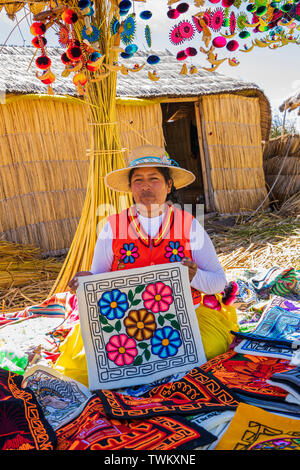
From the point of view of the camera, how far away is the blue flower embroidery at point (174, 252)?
2.21 metres

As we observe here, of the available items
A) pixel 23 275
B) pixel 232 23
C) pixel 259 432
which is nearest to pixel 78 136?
pixel 23 275

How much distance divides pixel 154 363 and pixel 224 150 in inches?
204

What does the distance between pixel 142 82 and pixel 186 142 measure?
9.02 ft

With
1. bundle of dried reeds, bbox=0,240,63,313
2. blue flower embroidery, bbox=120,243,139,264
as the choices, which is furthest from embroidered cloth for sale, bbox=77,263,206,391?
bundle of dried reeds, bbox=0,240,63,313

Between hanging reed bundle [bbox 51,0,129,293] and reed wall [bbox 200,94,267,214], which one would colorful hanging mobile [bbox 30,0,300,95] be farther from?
reed wall [bbox 200,94,267,214]

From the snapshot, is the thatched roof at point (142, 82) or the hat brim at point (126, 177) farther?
the thatched roof at point (142, 82)

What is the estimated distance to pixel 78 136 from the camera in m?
5.35

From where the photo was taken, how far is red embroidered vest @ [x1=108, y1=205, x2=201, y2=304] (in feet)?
7.27

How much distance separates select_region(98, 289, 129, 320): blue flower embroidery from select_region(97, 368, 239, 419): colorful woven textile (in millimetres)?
372

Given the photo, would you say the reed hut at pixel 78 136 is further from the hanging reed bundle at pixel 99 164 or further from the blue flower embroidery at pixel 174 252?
the blue flower embroidery at pixel 174 252

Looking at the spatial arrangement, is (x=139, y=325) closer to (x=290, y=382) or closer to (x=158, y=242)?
(x=158, y=242)

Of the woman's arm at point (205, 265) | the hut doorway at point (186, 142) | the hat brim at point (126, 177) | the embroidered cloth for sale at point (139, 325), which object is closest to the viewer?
the embroidered cloth for sale at point (139, 325)

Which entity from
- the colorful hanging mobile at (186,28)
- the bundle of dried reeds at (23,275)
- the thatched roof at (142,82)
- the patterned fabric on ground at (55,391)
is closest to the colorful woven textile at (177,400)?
the patterned fabric on ground at (55,391)

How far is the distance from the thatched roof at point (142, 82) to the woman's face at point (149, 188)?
288 cm
